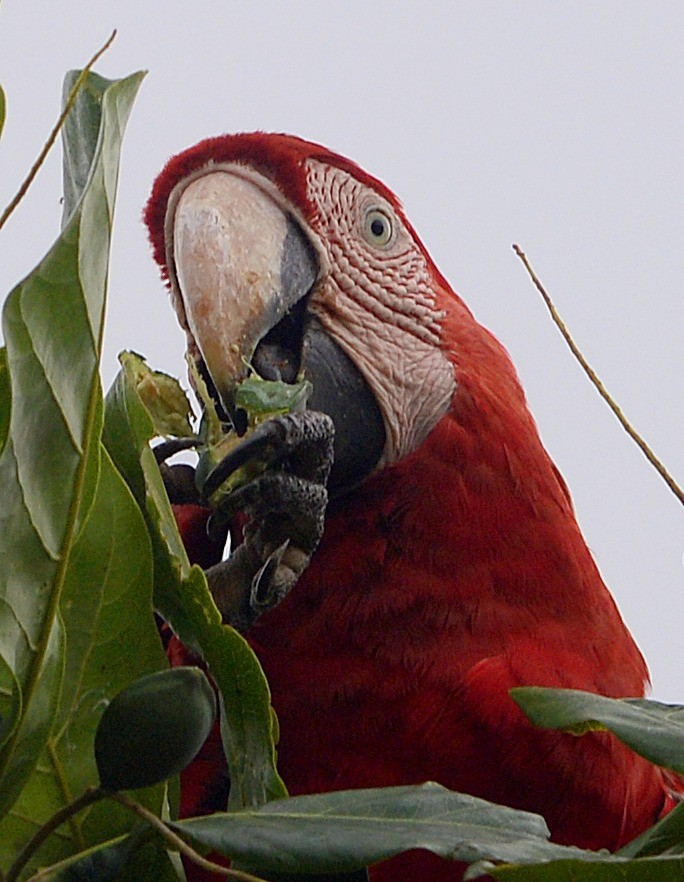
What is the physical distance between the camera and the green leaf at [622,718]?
47 cm

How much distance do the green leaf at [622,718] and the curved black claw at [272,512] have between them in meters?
0.32

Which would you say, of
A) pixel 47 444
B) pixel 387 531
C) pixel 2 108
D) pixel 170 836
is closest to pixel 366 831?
pixel 170 836

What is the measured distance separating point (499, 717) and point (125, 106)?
0.57m

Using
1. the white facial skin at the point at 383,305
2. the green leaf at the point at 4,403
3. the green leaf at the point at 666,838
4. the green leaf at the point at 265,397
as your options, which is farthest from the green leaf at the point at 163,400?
the green leaf at the point at 666,838

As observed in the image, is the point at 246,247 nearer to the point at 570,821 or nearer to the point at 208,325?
the point at 208,325

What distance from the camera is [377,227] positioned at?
1152 mm

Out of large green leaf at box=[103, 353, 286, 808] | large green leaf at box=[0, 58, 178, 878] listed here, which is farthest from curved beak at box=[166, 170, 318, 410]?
large green leaf at box=[0, 58, 178, 878]

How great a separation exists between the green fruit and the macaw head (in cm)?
51

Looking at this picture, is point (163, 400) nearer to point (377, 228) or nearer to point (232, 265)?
point (232, 265)

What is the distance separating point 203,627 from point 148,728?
4.2 inches

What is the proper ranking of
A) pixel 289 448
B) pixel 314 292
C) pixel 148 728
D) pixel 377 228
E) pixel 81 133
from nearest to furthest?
pixel 148 728 < pixel 81 133 < pixel 289 448 < pixel 314 292 < pixel 377 228

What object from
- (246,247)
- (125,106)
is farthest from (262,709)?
(246,247)

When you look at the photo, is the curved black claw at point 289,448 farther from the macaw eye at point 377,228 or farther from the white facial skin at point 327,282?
the macaw eye at point 377,228

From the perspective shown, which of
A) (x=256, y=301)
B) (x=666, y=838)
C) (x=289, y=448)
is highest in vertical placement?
(x=256, y=301)
